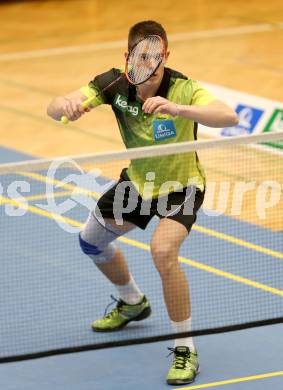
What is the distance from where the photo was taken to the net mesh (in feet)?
28.3

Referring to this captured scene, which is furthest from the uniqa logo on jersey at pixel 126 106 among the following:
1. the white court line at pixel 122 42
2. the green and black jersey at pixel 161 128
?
the white court line at pixel 122 42

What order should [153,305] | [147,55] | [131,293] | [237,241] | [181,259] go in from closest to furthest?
[147,55] < [131,293] < [153,305] < [181,259] < [237,241]

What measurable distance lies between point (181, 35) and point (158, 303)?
386 inches

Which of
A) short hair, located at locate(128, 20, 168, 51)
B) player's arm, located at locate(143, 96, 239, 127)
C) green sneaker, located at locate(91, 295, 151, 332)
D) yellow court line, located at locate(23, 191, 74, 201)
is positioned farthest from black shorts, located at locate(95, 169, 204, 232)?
yellow court line, located at locate(23, 191, 74, 201)

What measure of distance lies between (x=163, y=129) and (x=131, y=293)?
4.70 ft

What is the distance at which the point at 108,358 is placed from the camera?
8742mm

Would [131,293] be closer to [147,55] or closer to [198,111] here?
[198,111]

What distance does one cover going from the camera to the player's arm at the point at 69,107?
8297 millimetres

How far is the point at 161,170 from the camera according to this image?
8461mm

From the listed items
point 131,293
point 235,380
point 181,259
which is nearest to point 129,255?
point 181,259

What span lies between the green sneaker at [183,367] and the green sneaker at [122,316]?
0.71 meters

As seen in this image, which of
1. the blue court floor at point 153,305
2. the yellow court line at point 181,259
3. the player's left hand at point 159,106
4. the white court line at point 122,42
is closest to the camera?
the player's left hand at point 159,106

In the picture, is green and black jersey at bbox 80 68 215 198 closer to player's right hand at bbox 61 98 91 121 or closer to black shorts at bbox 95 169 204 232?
black shorts at bbox 95 169 204 232

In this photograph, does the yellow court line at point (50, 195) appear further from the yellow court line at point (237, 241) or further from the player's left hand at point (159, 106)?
the player's left hand at point (159, 106)
